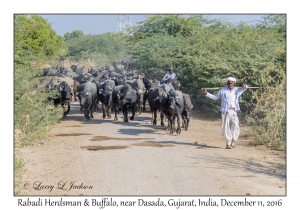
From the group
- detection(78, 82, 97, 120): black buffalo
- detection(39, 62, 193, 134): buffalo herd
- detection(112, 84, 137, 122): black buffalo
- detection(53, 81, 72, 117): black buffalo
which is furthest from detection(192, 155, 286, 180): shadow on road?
detection(53, 81, 72, 117): black buffalo

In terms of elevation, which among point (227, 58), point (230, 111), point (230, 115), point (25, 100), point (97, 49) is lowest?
point (230, 115)

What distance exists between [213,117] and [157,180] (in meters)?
10.7

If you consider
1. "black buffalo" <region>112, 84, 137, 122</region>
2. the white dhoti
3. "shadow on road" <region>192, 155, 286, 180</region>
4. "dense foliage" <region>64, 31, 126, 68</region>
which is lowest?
"shadow on road" <region>192, 155, 286, 180</region>

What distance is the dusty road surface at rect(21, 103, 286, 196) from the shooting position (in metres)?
8.16

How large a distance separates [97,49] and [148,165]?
185 ft

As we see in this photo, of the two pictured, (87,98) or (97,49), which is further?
(97,49)

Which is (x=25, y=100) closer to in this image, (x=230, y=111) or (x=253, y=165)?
(x=230, y=111)

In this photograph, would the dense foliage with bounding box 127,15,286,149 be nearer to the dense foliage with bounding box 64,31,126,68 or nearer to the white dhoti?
the white dhoti

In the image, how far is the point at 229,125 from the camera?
12.0 m

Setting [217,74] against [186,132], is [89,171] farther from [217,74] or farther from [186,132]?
[217,74]

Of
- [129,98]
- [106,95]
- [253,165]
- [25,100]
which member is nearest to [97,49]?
[106,95]

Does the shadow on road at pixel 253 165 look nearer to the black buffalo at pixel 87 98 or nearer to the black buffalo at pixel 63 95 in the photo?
the black buffalo at pixel 87 98

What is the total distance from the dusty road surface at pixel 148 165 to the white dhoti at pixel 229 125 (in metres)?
0.38

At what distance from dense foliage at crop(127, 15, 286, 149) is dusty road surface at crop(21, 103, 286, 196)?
97cm
